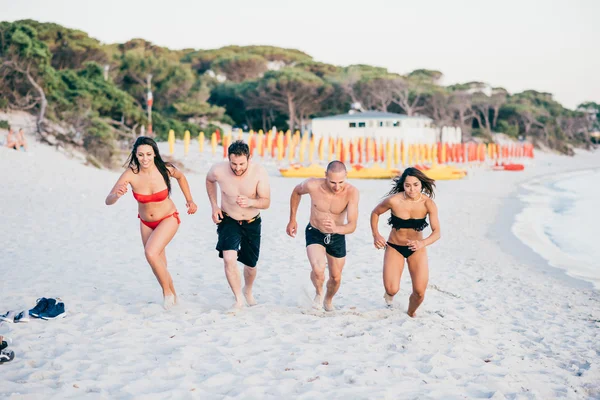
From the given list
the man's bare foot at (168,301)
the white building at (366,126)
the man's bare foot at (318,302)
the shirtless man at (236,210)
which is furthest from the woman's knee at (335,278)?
the white building at (366,126)

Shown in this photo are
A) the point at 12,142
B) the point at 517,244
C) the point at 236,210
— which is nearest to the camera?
the point at 236,210

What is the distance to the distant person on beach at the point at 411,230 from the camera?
187 inches

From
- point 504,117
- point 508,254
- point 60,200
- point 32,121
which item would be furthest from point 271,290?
point 504,117

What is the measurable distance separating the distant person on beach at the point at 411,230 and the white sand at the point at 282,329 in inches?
13.4

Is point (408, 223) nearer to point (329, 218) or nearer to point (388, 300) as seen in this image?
point (329, 218)

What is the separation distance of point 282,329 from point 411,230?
137 centimetres

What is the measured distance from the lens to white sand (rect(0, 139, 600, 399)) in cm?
345

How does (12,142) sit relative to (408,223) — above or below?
above

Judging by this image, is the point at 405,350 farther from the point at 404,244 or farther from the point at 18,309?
the point at 18,309

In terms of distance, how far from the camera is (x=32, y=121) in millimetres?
22094

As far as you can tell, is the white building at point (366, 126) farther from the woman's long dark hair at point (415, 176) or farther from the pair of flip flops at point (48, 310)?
the pair of flip flops at point (48, 310)

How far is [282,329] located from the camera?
444 cm

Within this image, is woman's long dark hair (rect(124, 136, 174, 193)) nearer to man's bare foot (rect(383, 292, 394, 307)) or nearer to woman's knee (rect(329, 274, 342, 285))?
woman's knee (rect(329, 274, 342, 285))

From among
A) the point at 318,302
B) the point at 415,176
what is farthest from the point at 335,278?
A: the point at 415,176
